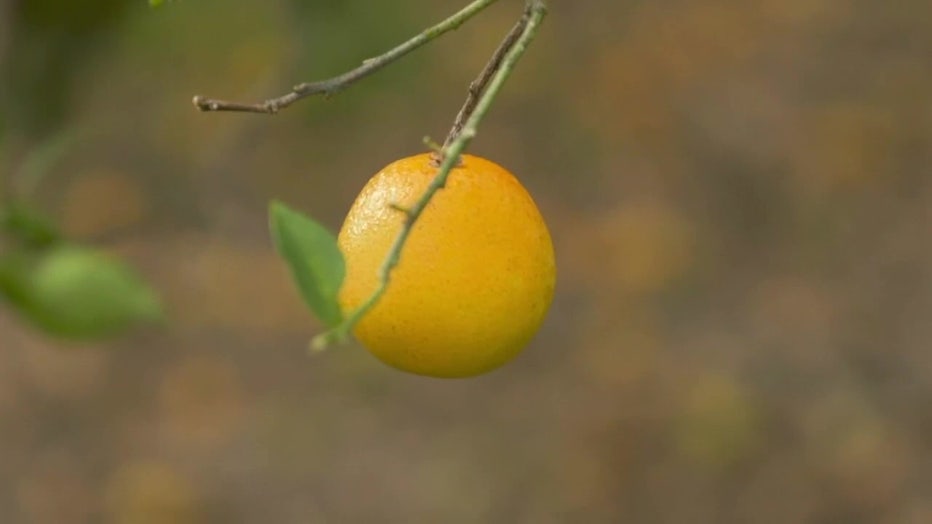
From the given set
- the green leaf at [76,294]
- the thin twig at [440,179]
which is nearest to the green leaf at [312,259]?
the thin twig at [440,179]

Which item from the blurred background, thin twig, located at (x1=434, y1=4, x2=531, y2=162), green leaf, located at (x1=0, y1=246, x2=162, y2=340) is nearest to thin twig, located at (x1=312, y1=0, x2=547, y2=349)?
thin twig, located at (x1=434, y1=4, x2=531, y2=162)

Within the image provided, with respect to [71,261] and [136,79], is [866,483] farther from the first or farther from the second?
[71,261]

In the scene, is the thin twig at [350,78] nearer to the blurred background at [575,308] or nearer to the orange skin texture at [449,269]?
the orange skin texture at [449,269]

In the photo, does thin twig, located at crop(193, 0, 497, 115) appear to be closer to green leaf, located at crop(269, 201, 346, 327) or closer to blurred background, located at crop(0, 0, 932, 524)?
green leaf, located at crop(269, 201, 346, 327)

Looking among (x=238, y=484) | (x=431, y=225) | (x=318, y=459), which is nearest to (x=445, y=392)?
(x=318, y=459)

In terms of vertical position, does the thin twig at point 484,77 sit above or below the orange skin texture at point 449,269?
above

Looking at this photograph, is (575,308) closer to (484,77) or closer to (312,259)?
(484,77)
